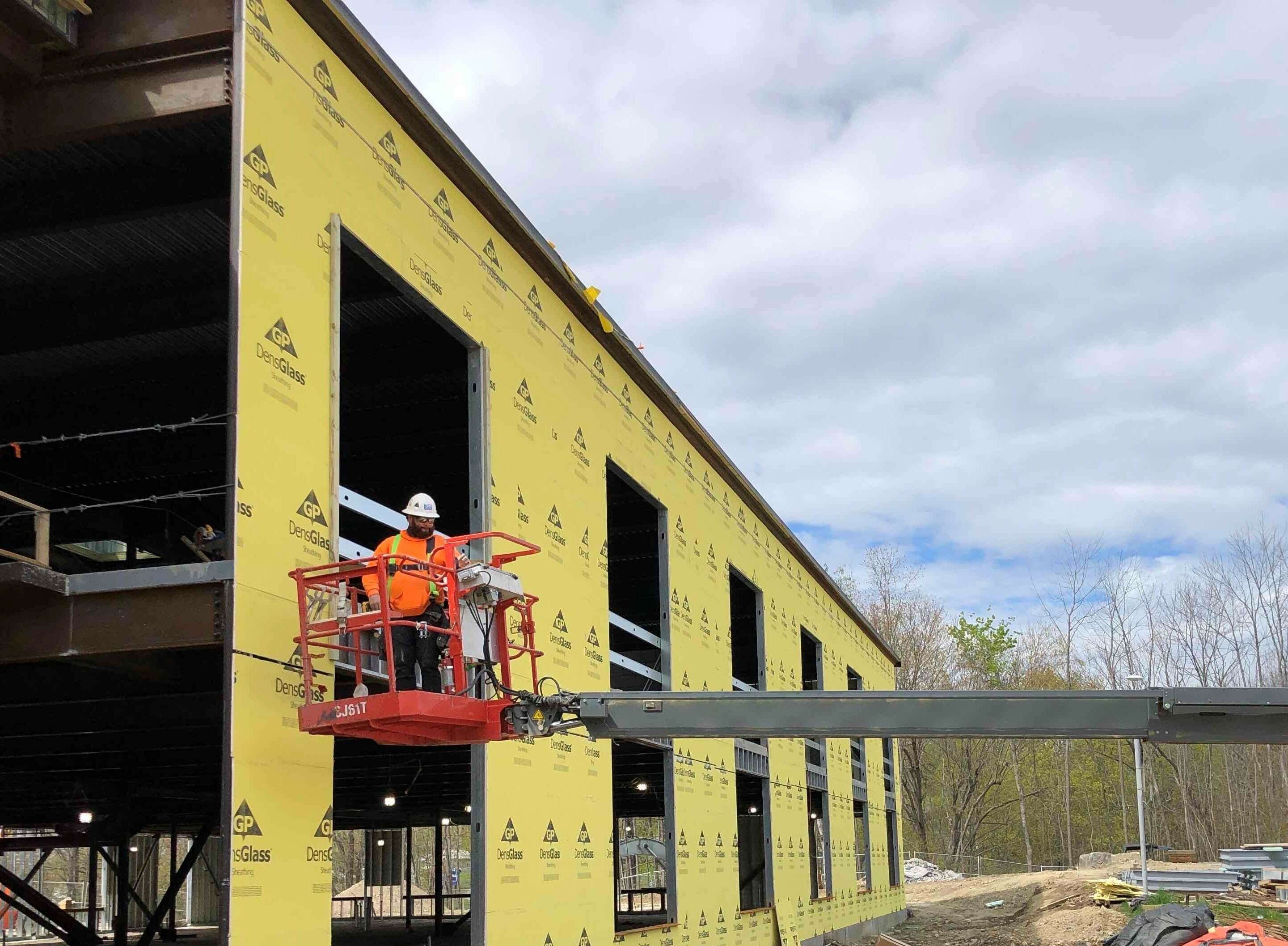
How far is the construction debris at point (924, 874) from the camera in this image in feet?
207

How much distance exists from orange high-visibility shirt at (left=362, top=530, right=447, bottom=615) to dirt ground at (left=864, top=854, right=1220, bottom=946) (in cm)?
2660

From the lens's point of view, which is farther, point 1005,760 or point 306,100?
point 1005,760

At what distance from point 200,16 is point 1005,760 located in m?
70.3

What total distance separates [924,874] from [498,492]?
57530mm

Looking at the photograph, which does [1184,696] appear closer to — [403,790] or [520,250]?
[520,250]

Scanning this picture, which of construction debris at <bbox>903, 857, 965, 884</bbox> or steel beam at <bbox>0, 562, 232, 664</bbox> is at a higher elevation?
steel beam at <bbox>0, 562, 232, 664</bbox>

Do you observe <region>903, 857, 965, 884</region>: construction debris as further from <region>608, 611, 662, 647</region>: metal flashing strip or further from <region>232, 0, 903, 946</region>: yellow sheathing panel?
<region>608, 611, 662, 647</region>: metal flashing strip

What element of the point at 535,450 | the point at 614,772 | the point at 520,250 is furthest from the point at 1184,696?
the point at 614,772

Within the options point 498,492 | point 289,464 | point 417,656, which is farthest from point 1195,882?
point 289,464

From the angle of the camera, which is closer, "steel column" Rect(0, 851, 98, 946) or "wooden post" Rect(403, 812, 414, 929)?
"steel column" Rect(0, 851, 98, 946)

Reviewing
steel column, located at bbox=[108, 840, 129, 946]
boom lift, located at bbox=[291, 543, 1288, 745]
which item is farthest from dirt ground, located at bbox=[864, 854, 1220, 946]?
boom lift, located at bbox=[291, 543, 1288, 745]

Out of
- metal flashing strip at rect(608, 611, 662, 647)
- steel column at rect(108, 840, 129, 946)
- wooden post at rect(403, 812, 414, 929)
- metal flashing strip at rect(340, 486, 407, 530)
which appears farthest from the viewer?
wooden post at rect(403, 812, 414, 929)

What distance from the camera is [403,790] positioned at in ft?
83.2

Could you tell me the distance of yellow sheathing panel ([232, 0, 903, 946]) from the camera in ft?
27.4
